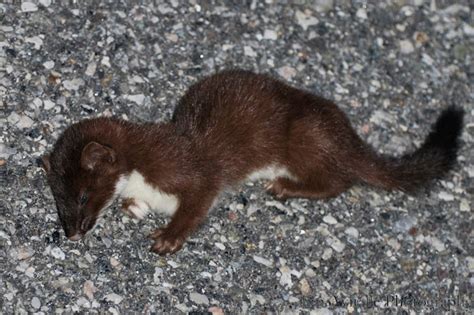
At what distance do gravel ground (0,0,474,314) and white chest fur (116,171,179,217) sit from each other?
134 mm

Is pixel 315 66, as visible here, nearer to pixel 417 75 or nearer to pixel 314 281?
pixel 417 75

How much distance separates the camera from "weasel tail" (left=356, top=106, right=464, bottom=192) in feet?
19.4

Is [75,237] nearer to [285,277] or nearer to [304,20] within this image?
[285,277]

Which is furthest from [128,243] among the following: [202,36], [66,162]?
[202,36]

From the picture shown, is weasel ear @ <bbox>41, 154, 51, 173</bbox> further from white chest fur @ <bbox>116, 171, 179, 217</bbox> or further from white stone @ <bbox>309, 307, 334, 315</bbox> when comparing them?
white stone @ <bbox>309, 307, 334, 315</bbox>

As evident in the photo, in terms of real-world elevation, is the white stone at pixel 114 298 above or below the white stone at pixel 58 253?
below

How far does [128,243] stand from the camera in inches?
213

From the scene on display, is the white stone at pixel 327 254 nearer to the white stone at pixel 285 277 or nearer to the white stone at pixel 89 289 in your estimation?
the white stone at pixel 285 277

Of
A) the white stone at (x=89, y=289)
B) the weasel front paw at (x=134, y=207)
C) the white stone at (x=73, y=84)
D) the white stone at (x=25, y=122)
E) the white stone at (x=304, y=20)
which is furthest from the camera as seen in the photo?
the white stone at (x=304, y=20)

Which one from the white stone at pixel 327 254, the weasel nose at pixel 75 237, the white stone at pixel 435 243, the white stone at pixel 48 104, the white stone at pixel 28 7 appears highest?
the white stone at pixel 28 7

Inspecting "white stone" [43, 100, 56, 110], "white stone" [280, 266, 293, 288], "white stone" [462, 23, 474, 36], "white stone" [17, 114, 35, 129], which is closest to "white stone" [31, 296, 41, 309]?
"white stone" [17, 114, 35, 129]

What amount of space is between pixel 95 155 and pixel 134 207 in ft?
2.35

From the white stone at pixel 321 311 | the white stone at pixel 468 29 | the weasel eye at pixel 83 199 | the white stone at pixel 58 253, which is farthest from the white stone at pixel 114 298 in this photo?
the white stone at pixel 468 29

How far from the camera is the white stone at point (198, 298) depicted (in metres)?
5.29
